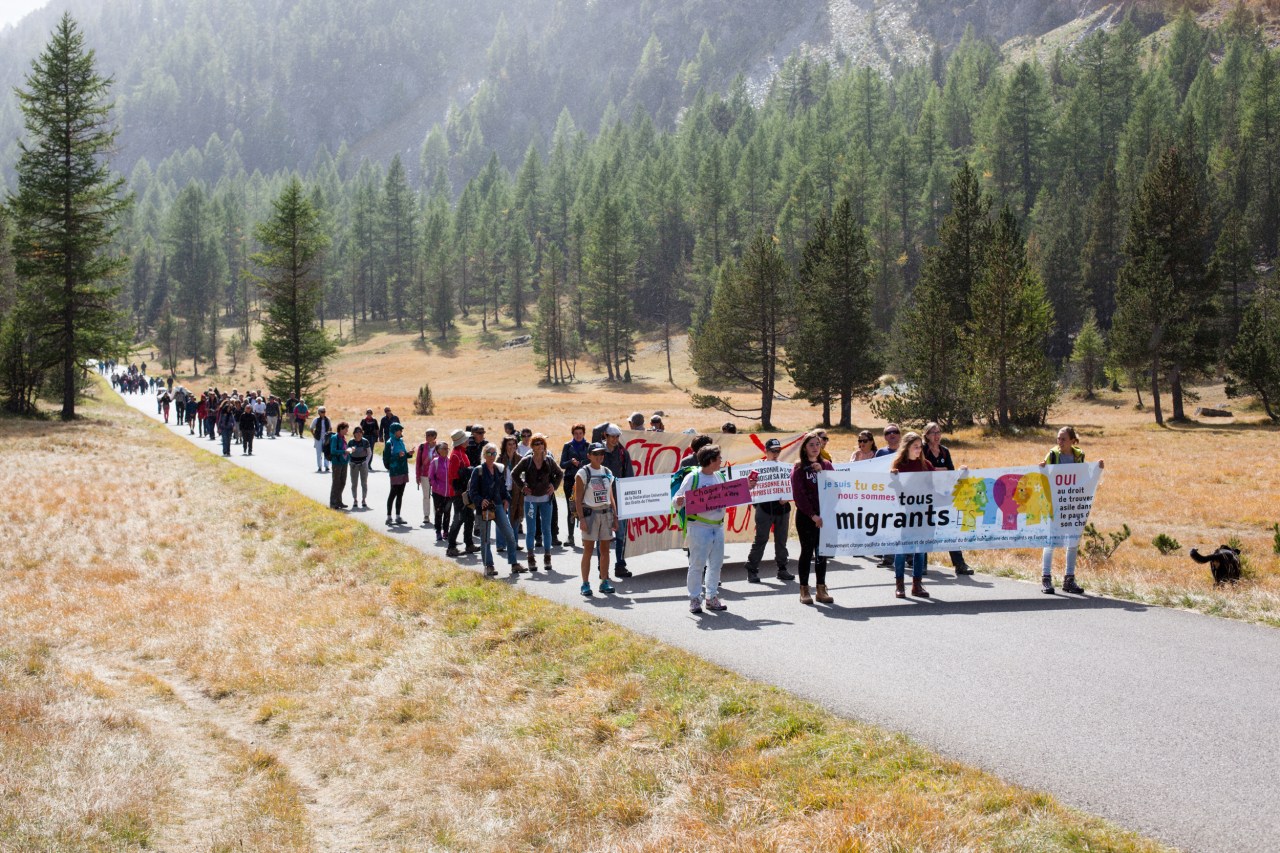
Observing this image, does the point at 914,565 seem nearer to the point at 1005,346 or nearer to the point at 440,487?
the point at 440,487

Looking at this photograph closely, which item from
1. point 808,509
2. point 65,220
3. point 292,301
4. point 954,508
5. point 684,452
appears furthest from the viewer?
point 292,301

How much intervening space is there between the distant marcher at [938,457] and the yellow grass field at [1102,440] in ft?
2.18

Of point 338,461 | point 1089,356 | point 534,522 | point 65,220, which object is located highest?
point 65,220

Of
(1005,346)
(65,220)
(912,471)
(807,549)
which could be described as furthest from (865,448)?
(65,220)

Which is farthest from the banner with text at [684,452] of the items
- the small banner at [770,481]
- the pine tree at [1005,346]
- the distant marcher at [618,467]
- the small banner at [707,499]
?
the pine tree at [1005,346]

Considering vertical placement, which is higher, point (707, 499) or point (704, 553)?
point (707, 499)

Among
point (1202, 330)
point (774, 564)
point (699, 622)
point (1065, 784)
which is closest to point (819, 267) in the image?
point (1202, 330)

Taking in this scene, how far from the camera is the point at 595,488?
40.1ft

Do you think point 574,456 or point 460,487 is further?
point 460,487

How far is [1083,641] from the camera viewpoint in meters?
9.38

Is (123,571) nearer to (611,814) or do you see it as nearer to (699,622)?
(699,622)

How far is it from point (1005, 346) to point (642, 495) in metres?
35.7

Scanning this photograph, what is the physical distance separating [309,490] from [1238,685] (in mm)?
20803

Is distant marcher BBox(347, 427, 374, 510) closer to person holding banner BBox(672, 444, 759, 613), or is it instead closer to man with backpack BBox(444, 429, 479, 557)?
man with backpack BBox(444, 429, 479, 557)
